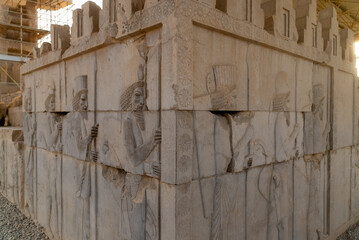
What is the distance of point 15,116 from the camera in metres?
9.48

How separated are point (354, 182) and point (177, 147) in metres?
5.45

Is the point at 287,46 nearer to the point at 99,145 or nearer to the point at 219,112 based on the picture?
the point at 219,112

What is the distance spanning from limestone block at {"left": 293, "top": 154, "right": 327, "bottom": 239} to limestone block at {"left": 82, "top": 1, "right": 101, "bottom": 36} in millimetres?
3685

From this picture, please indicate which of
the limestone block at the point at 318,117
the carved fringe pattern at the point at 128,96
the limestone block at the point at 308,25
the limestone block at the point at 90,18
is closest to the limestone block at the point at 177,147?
the carved fringe pattern at the point at 128,96

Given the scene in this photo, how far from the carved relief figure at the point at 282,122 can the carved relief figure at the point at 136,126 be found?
6.45 ft

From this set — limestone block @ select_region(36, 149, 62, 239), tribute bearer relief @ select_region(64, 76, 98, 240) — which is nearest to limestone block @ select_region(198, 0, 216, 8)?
tribute bearer relief @ select_region(64, 76, 98, 240)

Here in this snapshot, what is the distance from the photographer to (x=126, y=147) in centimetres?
308

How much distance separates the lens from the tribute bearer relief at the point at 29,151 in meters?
5.69

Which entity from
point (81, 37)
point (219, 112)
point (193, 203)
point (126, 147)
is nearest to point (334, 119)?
point (219, 112)

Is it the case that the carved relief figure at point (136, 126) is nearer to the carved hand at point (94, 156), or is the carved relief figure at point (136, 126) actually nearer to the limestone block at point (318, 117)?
the carved hand at point (94, 156)

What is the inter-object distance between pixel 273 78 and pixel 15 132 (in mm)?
6074

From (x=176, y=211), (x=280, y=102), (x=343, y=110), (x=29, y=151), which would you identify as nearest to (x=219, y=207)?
(x=176, y=211)

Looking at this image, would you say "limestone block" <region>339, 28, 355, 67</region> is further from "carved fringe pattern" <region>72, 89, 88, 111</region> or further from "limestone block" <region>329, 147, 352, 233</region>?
"carved fringe pattern" <region>72, 89, 88, 111</region>

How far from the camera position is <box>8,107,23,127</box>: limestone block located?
30.4 ft
